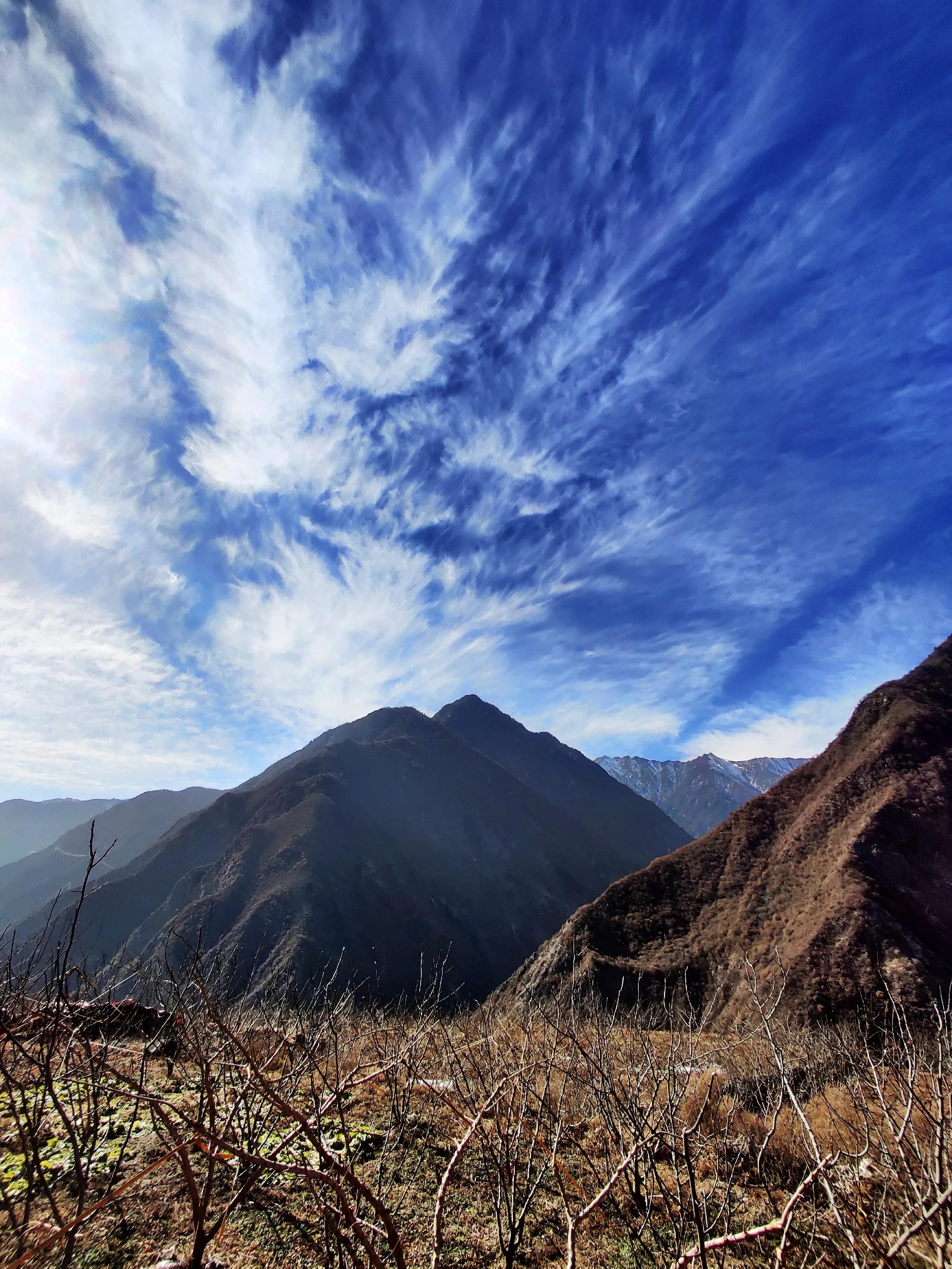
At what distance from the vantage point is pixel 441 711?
144 metres

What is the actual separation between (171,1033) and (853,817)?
140 feet

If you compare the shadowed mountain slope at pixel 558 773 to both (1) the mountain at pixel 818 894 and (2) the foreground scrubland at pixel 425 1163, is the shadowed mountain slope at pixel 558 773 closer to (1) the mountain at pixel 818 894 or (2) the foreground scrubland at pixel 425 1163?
(1) the mountain at pixel 818 894

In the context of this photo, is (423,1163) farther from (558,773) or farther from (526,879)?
(558,773)

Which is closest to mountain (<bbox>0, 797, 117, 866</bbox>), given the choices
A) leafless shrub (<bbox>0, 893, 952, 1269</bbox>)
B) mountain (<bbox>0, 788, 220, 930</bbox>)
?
mountain (<bbox>0, 788, 220, 930</bbox>)

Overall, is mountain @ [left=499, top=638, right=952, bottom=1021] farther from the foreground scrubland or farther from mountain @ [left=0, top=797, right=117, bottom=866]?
mountain @ [left=0, top=797, right=117, bottom=866]

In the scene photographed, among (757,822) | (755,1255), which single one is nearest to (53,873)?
(757,822)

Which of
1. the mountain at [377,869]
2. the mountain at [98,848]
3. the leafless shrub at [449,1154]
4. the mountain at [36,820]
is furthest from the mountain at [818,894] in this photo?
the mountain at [36,820]

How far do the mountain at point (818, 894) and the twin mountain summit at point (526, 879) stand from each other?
0.47 ft

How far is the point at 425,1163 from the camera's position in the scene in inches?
266

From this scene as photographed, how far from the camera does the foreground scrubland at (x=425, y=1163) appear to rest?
2.60 metres

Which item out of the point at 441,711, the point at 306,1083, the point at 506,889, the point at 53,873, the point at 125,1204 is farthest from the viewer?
the point at 441,711

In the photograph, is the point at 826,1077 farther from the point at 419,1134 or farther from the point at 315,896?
the point at 315,896

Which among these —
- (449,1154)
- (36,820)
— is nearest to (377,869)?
(449,1154)

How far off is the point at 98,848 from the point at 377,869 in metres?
46.0
